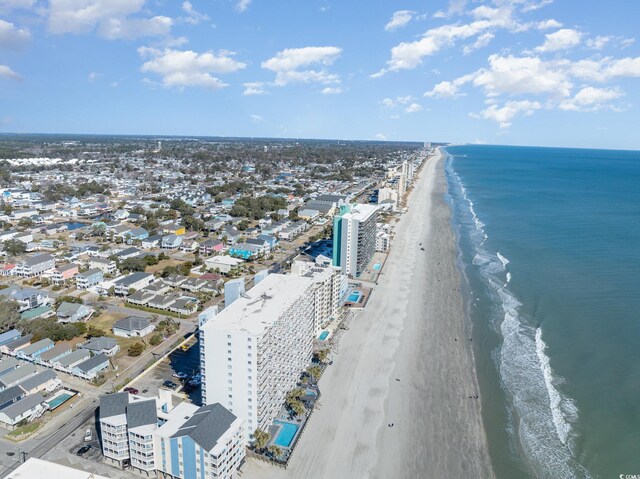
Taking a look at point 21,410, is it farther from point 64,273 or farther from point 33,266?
point 33,266

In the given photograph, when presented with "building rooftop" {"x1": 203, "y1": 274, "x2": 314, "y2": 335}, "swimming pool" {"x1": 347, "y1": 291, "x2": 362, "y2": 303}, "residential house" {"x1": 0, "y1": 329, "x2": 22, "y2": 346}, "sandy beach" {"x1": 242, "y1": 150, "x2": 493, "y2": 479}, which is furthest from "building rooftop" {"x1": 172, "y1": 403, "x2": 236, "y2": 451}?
"swimming pool" {"x1": 347, "y1": 291, "x2": 362, "y2": 303}

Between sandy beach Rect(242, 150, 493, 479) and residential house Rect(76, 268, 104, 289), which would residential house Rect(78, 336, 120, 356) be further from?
sandy beach Rect(242, 150, 493, 479)

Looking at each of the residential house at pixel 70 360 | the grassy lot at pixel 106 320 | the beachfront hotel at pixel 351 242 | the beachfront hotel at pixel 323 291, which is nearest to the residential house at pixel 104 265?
the grassy lot at pixel 106 320

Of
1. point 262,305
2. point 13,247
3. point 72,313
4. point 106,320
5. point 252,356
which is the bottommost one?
point 106,320

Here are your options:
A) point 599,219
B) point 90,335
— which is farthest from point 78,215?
point 599,219

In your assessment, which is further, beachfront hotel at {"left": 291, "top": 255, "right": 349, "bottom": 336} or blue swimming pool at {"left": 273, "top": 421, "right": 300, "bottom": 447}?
beachfront hotel at {"left": 291, "top": 255, "right": 349, "bottom": 336}

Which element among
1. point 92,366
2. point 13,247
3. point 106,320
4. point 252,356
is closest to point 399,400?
point 252,356
